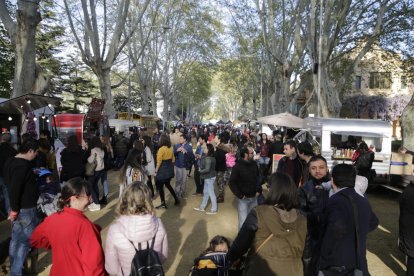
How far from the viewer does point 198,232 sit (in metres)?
6.63

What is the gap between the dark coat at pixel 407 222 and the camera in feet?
12.1

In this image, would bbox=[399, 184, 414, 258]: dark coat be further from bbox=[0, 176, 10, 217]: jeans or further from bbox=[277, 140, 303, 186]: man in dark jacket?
bbox=[0, 176, 10, 217]: jeans

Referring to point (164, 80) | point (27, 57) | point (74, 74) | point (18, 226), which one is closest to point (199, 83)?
point (164, 80)

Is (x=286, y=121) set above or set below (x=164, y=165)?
above

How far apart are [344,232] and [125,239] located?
5.49 feet

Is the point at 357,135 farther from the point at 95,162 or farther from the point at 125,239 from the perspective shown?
the point at 125,239

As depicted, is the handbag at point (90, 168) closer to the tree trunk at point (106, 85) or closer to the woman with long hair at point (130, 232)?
the woman with long hair at point (130, 232)

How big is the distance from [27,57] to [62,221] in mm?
7299

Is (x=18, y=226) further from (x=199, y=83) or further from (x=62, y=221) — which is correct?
(x=199, y=83)

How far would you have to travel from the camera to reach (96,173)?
812 centimetres

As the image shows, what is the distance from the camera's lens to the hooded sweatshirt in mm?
2715

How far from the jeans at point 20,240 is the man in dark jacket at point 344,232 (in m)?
3.24

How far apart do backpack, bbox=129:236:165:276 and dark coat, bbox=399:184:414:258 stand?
8.38 feet

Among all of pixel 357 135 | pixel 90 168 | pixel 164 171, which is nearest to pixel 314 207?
pixel 164 171
